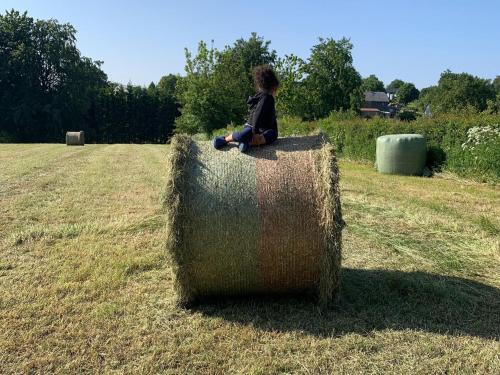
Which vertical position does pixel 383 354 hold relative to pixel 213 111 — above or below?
below

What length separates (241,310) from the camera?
4309 mm

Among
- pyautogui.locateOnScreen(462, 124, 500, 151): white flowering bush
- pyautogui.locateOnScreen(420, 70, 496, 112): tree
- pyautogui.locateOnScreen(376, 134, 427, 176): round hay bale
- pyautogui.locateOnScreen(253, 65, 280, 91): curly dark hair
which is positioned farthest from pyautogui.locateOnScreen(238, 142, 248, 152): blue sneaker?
pyautogui.locateOnScreen(420, 70, 496, 112): tree

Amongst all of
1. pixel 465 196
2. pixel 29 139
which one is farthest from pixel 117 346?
pixel 29 139

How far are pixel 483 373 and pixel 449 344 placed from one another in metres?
0.41

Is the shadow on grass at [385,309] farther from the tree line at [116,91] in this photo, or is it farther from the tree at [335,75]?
the tree at [335,75]

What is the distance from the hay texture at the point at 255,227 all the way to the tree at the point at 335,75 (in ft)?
192

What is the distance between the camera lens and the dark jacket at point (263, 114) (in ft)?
15.6

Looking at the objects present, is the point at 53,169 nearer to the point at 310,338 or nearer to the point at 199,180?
the point at 199,180

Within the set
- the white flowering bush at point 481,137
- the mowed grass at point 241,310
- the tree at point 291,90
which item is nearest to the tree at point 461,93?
the tree at point 291,90

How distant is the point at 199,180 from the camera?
4.34 m

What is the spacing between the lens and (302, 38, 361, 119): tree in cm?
6331

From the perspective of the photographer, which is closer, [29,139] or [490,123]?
[490,123]

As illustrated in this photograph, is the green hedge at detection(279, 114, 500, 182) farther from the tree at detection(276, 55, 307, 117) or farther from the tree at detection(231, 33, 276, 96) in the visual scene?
the tree at detection(231, 33, 276, 96)

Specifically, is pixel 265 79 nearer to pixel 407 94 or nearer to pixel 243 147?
pixel 243 147
